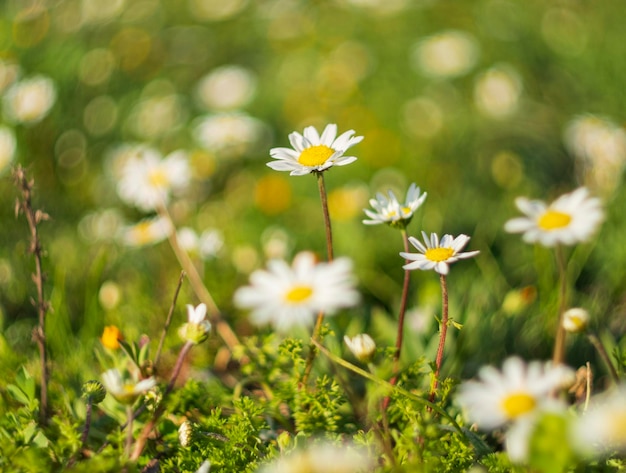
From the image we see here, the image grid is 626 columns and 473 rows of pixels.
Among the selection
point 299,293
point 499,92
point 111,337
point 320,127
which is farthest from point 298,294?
point 499,92

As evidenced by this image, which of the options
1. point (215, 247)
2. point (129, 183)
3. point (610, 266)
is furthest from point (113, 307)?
point (610, 266)

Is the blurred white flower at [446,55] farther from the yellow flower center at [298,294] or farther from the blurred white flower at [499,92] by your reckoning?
the yellow flower center at [298,294]

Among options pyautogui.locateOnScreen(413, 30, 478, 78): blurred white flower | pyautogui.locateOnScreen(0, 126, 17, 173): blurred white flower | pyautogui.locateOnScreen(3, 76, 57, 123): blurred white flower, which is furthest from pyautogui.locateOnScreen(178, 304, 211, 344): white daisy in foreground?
pyautogui.locateOnScreen(413, 30, 478, 78): blurred white flower

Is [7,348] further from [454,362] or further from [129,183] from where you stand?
[454,362]

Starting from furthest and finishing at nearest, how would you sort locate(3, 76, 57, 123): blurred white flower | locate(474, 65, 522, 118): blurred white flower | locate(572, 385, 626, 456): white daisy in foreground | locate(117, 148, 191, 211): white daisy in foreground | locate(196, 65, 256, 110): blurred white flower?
locate(196, 65, 256, 110): blurred white flower → locate(474, 65, 522, 118): blurred white flower → locate(3, 76, 57, 123): blurred white flower → locate(117, 148, 191, 211): white daisy in foreground → locate(572, 385, 626, 456): white daisy in foreground

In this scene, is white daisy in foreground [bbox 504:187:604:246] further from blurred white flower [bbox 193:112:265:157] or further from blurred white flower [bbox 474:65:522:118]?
blurred white flower [bbox 474:65:522:118]

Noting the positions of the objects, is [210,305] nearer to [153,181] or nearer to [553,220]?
[153,181]

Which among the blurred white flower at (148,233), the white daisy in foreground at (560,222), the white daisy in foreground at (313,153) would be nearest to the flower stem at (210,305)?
the blurred white flower at (148,233)
